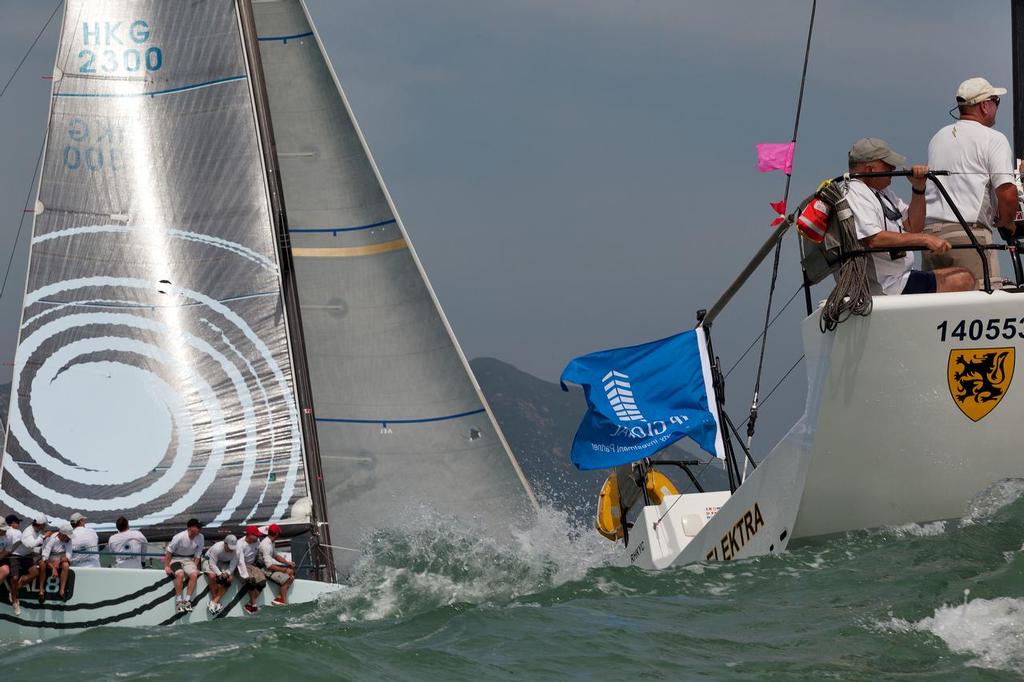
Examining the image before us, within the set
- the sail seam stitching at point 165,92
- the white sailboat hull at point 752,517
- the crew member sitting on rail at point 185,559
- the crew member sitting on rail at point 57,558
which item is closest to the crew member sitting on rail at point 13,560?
the crew member sitting on rail at point 57,558

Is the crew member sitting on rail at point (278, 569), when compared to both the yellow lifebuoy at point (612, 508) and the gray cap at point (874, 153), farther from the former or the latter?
the gray cap at point (874, 153)

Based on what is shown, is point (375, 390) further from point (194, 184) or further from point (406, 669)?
point (406, 669)

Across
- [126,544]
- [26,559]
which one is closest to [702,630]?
[26,559]

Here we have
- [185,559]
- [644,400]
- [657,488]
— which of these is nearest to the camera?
[644,400]

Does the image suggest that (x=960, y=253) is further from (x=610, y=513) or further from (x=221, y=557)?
(x=221, y=557)

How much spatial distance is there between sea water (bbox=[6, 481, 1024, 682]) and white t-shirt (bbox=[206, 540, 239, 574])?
2.67m

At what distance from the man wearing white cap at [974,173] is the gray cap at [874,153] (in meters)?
0.22

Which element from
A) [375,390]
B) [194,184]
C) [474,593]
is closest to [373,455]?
Answer: [375,390]

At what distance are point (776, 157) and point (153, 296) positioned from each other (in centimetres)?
769

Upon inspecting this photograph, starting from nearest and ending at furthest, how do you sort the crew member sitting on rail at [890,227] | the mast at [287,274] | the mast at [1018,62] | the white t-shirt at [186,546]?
the crew member sitting on rail at [890,227]
the mast at [1018,62]
the white t-shirt at [186,546]
the mast at [287,274]

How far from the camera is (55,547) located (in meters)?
12.3

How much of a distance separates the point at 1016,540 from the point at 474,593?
4.11 metres

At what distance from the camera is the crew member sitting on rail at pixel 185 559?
39.7 ft

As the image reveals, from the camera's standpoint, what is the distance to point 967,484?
7523mm
